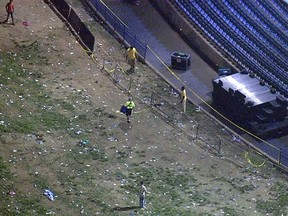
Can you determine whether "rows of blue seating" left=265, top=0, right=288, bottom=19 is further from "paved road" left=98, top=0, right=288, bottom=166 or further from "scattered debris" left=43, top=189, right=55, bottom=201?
"scattered debris" left=43, top=189, right=55, bottom=201

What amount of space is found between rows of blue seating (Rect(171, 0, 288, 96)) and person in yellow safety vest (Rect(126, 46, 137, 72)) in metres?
4.91

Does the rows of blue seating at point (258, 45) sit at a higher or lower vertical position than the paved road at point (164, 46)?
higher

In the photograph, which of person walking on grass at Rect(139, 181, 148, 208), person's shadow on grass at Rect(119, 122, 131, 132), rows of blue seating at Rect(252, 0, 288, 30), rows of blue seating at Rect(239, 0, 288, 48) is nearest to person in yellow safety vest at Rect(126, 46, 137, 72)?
person's shadow on grass at Rect(119, 122, 131, 132)

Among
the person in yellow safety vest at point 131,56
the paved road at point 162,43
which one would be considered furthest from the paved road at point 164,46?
the person in yellow safety vest at point 131,56

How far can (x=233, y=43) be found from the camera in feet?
143

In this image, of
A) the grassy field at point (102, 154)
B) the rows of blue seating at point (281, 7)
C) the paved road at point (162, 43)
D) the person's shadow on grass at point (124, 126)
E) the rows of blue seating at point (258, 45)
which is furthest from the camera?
the rows of blue seating at point (281, 7)

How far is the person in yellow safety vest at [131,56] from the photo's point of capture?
131 feet

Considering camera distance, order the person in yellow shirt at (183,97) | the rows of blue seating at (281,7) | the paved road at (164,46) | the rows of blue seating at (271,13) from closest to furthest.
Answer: the person in yellow shirt at (183,97), the paved road at (164,46), the rows of blue seating at (271,13), the rows of blue seating at (281,7)

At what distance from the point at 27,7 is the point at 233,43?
387 inches

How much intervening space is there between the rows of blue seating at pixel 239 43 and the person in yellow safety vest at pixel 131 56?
16.1ft

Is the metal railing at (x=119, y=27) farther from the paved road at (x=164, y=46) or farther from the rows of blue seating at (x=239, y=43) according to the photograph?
the rows of blue seating at (x=239, y=43)

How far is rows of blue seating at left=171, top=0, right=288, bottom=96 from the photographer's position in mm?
41706

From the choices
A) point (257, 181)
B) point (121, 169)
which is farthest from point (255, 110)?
point (121, 169)

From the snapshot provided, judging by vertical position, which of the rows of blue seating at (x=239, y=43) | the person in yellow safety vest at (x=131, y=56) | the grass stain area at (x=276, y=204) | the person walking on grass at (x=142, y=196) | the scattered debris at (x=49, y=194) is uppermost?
the rows of blue seating at (x=239, y=43)
